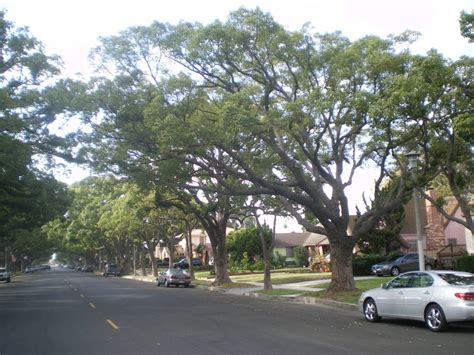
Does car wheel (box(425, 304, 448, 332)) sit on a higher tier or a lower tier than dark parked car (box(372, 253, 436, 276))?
lower

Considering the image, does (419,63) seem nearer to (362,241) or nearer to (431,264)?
(431,264)

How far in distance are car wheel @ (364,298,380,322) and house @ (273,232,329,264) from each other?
43.1 meters

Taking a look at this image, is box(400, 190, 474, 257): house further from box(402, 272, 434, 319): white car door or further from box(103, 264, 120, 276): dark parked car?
box(103, 264, 120, 276): dark parked car

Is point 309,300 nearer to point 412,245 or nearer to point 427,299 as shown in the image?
point 427,299

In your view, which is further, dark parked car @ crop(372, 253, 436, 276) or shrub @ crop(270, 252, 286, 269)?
shrub @ crop(270, 252, 286, 269)

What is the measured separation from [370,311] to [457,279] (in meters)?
2.87

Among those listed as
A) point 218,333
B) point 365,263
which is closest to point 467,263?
point 365,263

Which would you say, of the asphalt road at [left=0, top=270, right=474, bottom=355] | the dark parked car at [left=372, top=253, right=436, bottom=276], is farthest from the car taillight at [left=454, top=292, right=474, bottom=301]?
the dark parked car at [left=372, top=253, right=436, bottom=276]

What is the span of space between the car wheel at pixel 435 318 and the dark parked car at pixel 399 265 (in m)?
21.2

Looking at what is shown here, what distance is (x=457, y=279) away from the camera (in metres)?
13.2

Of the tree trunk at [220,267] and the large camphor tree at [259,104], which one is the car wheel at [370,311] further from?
the tree trunk at [220,267]

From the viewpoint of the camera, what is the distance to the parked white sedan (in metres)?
12.3

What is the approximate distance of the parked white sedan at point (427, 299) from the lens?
40.3ft

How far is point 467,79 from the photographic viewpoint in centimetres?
1700
